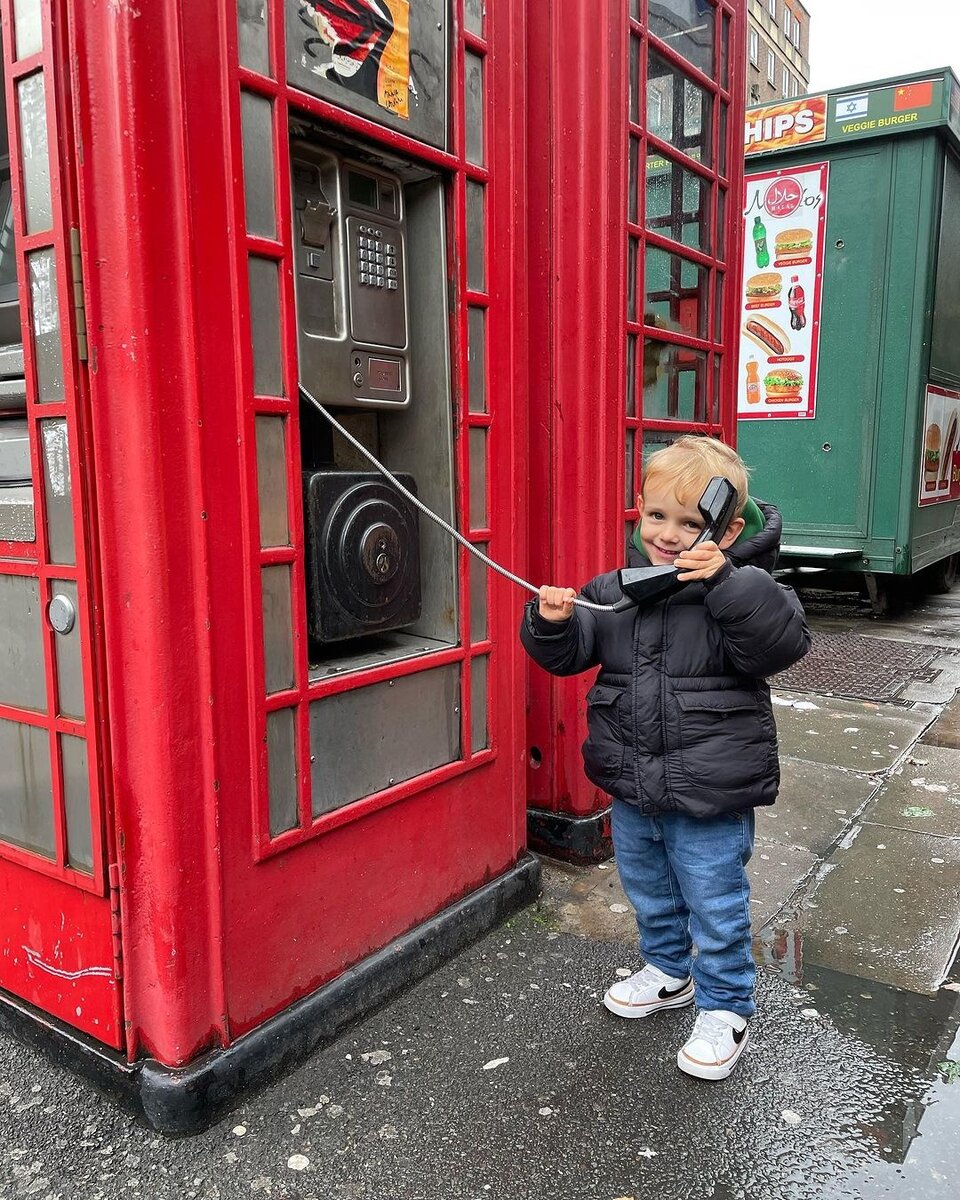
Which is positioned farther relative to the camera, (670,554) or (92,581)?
(670,554)

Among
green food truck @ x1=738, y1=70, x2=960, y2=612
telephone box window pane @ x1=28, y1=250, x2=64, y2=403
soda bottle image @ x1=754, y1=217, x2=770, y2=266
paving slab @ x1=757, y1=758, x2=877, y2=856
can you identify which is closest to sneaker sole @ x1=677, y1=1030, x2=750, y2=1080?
paving slab @ x1=757, y1=758, x2=877, y2=856

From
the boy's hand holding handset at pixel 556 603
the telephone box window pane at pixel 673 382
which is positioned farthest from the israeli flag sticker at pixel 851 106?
the boy's hand holding handset at pixel 556 603

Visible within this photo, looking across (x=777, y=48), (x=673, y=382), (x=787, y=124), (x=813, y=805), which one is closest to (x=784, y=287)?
(x=787, y=124)

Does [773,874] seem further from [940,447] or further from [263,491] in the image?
[940,447]

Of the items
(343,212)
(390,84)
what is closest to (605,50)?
(390,84)

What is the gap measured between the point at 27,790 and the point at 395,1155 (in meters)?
1.08

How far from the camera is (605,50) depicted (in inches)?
108

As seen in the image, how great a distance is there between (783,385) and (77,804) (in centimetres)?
651

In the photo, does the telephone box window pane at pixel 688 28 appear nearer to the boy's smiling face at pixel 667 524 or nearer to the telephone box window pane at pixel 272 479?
the boy's smiling face at pixel 667 524

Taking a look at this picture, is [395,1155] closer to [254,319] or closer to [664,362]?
[254,319]

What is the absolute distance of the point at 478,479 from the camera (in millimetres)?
2543

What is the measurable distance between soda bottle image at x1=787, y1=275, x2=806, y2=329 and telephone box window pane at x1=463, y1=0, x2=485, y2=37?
210 inches

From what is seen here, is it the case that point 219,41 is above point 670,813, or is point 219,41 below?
above

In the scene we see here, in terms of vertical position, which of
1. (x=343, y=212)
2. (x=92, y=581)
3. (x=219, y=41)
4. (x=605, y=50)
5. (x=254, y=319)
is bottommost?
(x=92, y=581)
